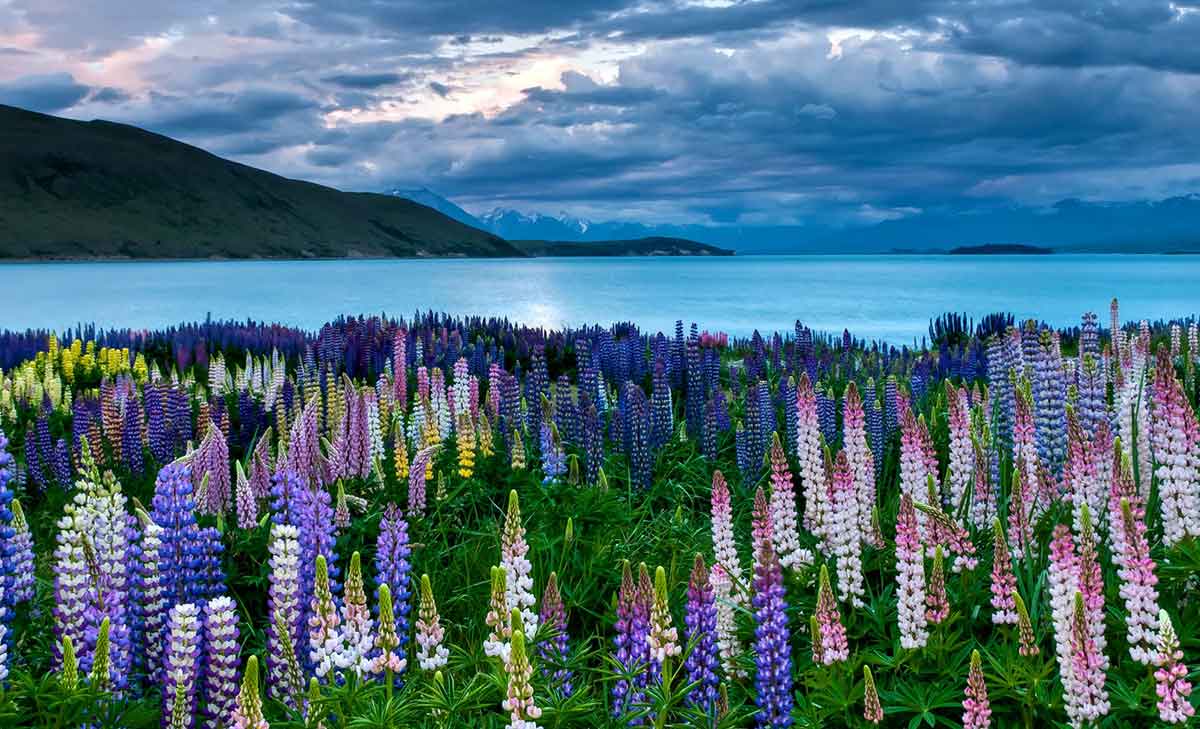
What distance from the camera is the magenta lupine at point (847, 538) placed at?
526 cm

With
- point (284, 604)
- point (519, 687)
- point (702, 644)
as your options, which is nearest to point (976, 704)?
point (702, 644)

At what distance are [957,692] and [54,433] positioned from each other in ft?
38.3

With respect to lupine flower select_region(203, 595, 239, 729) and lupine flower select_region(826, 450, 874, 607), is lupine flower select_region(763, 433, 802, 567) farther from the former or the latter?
lupine flower select_region(203, 595, 239, 729)

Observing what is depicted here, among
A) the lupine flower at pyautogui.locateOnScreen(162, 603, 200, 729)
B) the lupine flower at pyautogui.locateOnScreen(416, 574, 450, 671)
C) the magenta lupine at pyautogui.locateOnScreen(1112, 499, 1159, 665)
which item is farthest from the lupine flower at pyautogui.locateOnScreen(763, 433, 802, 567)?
the lupine flower at pyautogui.locateOnScreen(162, 603, 200, 729)

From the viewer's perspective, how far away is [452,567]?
7605 mm

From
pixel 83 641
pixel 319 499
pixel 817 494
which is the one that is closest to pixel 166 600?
pixel 83 641

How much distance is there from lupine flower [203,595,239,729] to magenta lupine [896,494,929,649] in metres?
3.08

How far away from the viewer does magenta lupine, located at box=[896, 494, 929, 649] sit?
4586mm

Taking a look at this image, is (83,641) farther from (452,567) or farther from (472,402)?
(472,402)

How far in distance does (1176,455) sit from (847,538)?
66.2 inches

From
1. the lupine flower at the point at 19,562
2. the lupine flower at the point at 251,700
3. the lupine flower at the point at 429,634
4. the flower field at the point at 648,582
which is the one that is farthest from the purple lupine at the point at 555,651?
the lupine flower at the point at 19,562

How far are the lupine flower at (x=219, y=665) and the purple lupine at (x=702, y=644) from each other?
82.6 inches

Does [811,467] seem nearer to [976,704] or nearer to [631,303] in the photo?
[976,704]

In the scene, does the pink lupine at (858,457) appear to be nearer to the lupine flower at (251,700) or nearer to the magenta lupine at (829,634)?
the magenta lupine at (829,634)
